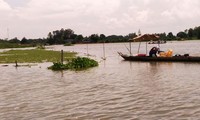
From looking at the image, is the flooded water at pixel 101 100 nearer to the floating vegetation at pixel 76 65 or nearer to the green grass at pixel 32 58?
the floating vegetation at pixel 76 65

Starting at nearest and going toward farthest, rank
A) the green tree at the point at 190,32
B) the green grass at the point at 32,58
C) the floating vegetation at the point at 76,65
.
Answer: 1. the floating vegetation at the point at 76,65
2. the green grass at the point at 32,58
3. the green tree at the point at 190,32

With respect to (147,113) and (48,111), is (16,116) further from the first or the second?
(147,113)

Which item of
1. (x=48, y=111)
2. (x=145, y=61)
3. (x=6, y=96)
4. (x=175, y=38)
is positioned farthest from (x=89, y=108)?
(x=175, y=38)

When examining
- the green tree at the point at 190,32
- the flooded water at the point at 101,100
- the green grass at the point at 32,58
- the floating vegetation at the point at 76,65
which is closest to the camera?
the flooded water at the point at 101,100

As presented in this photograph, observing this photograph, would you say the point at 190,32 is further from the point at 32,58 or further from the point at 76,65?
the point at 76,65

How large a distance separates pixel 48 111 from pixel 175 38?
16552cm

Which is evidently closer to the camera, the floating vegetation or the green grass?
the floating vegetation

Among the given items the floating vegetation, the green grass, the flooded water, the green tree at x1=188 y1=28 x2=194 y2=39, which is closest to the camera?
the flooded water

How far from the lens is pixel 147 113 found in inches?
427

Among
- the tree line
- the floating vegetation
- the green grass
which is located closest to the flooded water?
the floating vegetation

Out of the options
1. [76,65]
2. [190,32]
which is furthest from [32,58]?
[190,32]

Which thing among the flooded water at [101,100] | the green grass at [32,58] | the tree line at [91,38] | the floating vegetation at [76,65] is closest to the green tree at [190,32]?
the tree line at [91,38]

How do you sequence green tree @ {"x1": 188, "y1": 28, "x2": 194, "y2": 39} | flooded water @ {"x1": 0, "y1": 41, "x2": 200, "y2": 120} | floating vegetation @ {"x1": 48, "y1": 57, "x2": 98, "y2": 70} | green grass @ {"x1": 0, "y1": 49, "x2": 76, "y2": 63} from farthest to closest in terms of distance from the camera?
green tree @ {"x1": 188, "y1": 28, "x2": 194, "y2": 39}
green grass @ {"x1": 0, "y1": 49, "x2": 76, "y2": 63}
floating vegetation @ {"x1": 48, "y1": 57, "x2": 98, "y2": 70}
flooded water @ {"x1": 0, "y1": 41, "x2": 200, "y2": 120}

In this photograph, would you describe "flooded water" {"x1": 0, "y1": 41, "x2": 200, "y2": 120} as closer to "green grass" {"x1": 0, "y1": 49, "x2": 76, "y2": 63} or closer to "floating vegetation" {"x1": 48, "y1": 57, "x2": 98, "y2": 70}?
"floating vegetation" {"x1": 48, "y1": 57, "x2": 98, "y2": 70}
